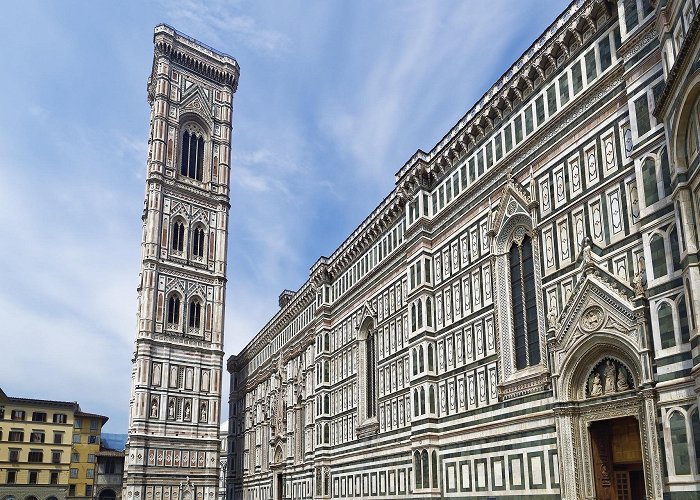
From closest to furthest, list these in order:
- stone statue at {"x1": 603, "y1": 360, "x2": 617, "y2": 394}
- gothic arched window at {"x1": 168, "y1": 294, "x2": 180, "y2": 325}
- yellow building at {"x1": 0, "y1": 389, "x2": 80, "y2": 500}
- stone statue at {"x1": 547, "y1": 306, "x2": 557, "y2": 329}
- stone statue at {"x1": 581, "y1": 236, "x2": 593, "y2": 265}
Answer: stone statue at {"x1": 603, "y1": 360, "x2": 617, "y2": 394} → stone statue at {"x1": 581, "y1": 236, "x2": 593, "y2": 265} → stone statue at {"x1": 547, "y1": 306, "x2": 557, "y2": 329} → gothic arched window at {"x1": 168, "y1": 294, "x2": 180, "y2": 325} → yellow building at {"x1": 0, "y1": 389, "x2": 80, "y2": 500}

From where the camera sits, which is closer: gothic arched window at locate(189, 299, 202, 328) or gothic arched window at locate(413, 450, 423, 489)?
gothic arched window at locate(413, 450, 423, 489)

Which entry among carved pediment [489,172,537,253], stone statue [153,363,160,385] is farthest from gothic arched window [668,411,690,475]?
stone statue [153,363,160,385]

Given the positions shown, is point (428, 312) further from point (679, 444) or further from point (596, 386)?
point (679, 444)

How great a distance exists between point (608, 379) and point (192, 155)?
7025 centimetres

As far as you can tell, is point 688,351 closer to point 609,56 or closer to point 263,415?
point 609,56

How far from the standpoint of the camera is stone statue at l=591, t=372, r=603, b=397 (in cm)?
2689

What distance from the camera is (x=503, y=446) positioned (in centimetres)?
3212

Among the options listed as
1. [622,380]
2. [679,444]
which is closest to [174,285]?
[622,380]

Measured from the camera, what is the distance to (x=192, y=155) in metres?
87.2

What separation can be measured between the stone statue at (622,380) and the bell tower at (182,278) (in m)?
58.8

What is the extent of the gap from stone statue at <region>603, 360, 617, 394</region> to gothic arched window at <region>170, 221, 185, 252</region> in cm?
6328

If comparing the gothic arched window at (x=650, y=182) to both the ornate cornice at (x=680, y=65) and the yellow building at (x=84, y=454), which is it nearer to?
the ornate cornice at (x=680, y=65)

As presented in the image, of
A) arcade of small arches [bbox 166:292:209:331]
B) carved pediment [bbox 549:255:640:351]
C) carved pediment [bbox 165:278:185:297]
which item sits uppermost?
carved pediment [bbox 165:278:185:297]

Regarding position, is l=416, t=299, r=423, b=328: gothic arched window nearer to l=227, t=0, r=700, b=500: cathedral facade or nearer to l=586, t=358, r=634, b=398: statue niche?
l=227, t=0, r=700, b=500: cathedral facade
